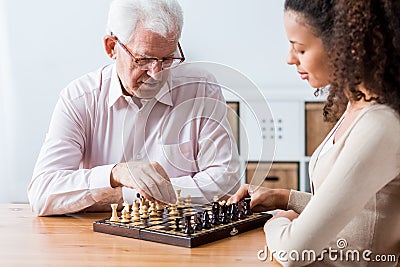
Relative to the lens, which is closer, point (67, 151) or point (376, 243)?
point (376, 243)

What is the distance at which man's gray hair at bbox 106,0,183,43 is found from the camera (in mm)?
2178

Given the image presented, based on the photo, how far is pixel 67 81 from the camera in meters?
4.19

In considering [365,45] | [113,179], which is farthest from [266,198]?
[365,45]

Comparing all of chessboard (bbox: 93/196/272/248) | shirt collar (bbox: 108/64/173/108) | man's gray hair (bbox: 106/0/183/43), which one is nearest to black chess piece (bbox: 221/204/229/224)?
chessboard (bbox: 93/196/272/248)

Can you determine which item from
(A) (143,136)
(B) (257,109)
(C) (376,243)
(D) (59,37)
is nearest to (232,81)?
(B) (257,109)

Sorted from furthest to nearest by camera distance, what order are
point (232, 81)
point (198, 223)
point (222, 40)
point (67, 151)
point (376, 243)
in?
point (222, 40), point (67, 151), point (232, 81), point (198, 223), point (376, 243)

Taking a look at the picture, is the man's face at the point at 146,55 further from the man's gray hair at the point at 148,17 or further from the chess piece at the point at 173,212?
the chess piece at the point at 173,212

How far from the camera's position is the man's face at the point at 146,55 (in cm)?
214

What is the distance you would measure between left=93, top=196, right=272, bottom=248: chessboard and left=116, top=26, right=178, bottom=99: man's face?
0.44 m

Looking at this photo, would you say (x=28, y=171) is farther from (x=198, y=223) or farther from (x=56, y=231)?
(x=198, y=223)

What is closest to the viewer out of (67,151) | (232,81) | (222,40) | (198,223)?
(198,223)

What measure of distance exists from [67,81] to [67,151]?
6.74ft

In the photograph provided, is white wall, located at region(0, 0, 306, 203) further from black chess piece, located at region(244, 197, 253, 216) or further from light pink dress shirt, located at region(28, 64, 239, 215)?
black chess piece, located at region(244, 197, 253, 216)

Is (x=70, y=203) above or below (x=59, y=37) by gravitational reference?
below
